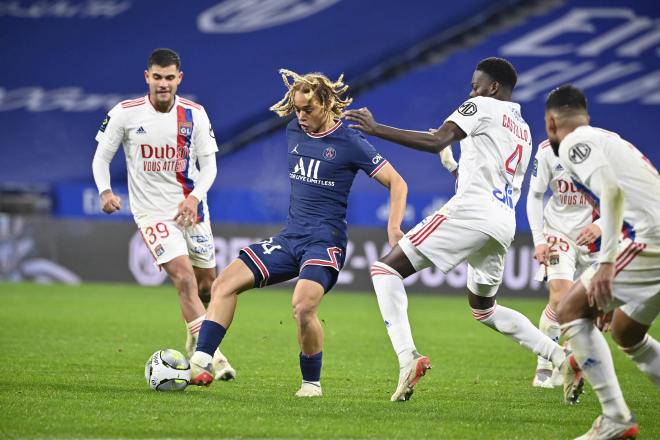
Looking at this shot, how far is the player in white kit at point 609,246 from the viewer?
5227mm

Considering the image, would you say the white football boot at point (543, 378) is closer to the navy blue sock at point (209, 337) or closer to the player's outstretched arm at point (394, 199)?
the player's outstretched arm at point (394, 199)

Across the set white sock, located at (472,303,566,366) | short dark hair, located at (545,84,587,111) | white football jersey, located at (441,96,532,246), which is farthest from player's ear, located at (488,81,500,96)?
white sock, located at (472,303,566,366)

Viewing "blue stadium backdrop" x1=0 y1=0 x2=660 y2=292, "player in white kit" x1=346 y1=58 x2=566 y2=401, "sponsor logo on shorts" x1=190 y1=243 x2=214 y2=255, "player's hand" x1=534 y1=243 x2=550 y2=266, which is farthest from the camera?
"blue stadium backdrop" x1=0 y1=0 x2=660 y2=292

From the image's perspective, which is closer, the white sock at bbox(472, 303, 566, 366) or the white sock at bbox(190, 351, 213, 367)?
the white sock at bbox(190, 351, 213, 367)

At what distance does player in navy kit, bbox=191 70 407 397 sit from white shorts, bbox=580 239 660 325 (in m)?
1.86

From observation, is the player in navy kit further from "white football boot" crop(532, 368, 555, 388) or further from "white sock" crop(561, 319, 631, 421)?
"white football boot" crop(532, 368, 555, 388)

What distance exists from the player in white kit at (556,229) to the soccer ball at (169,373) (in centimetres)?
286

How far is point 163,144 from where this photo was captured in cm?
830

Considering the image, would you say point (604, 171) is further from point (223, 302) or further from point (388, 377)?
point (388, 377)

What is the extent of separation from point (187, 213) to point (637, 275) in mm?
3601

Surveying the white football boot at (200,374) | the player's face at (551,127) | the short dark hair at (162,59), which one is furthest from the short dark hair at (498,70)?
the white football boot at (200,374)

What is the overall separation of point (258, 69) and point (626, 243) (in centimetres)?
1851

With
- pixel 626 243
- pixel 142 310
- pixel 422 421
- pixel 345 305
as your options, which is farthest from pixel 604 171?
pixel 345 305

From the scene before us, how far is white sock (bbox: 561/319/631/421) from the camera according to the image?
5.41 metres
